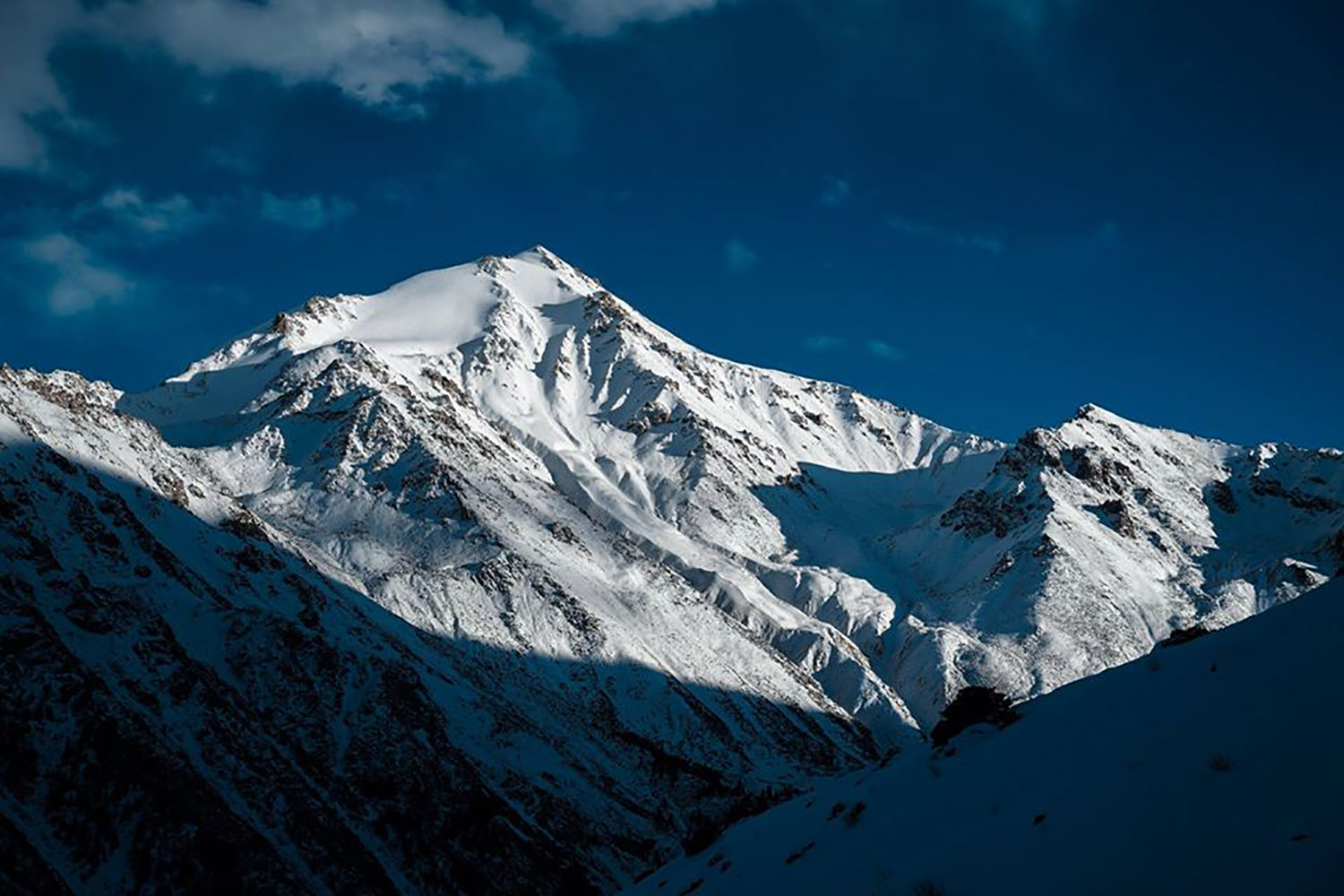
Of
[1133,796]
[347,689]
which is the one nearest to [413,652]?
[347,689]

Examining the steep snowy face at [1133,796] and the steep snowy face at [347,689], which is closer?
the steep snowy face at [1133,796]

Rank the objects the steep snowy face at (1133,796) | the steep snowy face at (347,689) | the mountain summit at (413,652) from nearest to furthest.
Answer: the steep snowy face at (1133,796) → the steep snowy face at (347,689) → the mountain summit at (413,652)

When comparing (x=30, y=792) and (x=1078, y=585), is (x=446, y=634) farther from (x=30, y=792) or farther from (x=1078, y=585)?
(x=1078, y=585)

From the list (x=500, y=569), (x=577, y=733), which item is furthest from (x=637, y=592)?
(x=577, y=733)

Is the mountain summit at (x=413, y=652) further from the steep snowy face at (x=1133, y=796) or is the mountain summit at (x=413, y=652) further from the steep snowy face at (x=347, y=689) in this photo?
the steep snowy face at (x=1133, y=796)

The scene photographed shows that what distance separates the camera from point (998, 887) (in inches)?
478

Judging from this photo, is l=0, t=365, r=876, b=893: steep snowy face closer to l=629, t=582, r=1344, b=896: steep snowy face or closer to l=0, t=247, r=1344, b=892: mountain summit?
l=0, t=247, r=1344, b=892: mountain summit

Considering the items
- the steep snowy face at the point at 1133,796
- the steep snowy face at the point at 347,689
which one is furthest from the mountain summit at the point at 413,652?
the steep snowy face at the point at 1133,796

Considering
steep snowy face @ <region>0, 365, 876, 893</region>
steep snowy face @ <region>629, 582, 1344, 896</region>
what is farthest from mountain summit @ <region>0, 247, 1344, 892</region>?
steep snowy face @ <region>629, 582, 1344, 896</region>

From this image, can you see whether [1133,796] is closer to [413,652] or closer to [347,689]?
[347,689]

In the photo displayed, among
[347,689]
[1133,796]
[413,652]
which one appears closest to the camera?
[1133,796]

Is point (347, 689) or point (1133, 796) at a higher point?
point (1133, 796)

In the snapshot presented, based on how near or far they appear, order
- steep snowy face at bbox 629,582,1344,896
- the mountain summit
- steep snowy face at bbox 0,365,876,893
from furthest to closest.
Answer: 1. the mountain summit
2. steep snowy face at bbox 0,365,876,893
3. steep snowy face at bbox 629,582,1344,896

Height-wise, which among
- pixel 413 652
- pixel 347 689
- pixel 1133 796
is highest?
pixel 413 652
